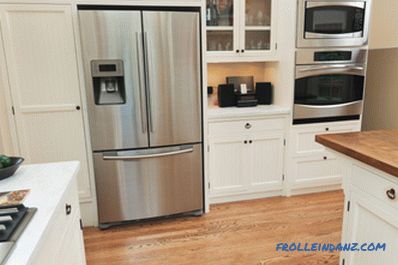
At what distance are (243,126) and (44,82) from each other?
1767 mm

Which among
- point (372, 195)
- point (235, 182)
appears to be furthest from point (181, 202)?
point (372, 195)

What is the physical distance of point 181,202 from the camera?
2.76 m

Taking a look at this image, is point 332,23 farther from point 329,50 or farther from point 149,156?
point 149,156

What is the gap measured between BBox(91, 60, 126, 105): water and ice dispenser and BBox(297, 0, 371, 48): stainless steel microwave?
5.55 ft

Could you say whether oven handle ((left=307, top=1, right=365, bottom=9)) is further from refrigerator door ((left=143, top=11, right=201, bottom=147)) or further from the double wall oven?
refrigerator door ((left=143, top=11, right=201, bottom=147))

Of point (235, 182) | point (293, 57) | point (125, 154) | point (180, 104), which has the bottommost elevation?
point (235, 182)

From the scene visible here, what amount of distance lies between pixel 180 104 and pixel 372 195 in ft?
5.28

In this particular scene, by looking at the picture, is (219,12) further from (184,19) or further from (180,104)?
(180,104)

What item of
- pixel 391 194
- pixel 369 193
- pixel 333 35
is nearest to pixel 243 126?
pixel 333 35

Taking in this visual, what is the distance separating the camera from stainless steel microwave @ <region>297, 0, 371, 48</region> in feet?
9.31

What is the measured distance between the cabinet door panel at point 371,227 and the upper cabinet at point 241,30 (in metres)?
1.92

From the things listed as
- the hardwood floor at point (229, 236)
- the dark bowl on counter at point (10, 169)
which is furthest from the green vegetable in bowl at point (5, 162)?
the hardwood floor at point (229, 236)

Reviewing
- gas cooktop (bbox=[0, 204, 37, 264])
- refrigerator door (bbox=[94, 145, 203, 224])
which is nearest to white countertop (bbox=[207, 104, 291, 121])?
refrigerator door (bbox=[94, 145, 203, 224])

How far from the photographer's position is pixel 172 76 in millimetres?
2516
